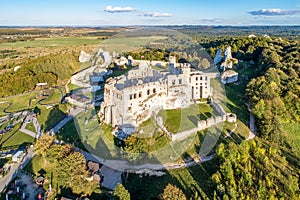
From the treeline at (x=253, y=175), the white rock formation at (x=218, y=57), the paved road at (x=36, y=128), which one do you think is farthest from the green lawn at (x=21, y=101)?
the white rock formation at (x=218, y=57)

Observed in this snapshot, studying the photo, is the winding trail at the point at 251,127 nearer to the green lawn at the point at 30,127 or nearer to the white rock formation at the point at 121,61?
the green lawn at the point at 30,127

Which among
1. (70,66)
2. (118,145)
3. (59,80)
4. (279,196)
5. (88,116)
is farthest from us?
(70,66)

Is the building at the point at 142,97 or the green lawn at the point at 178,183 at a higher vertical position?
the building at the point at 142,97

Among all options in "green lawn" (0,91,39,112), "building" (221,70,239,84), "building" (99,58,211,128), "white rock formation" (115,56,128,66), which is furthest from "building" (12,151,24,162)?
"white rock formation" (115,56,128,66)

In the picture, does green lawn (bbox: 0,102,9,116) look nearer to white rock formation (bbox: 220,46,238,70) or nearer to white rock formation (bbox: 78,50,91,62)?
white rock formation (bbox: 78,50,91,62)

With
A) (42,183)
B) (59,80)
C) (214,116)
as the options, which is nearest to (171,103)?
(214,116)

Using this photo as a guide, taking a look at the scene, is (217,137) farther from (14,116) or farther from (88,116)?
(14,116)
